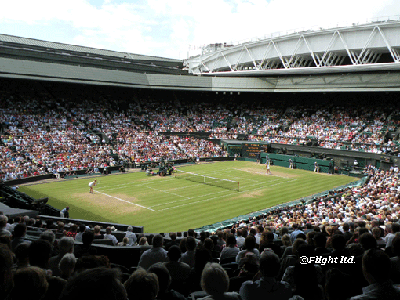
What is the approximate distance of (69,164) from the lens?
132 ft

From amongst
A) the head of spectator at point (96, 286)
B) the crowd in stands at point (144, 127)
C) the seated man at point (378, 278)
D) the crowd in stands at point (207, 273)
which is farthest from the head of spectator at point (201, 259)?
the crowd in stands at point (144, 127)

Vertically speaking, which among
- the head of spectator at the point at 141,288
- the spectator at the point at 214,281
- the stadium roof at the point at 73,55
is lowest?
the spectator at the point at 214,281

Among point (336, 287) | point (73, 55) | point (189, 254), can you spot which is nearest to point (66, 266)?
point (189, 254)

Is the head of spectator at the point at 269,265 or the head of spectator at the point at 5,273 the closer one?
the head of spectator at the point at 5,273

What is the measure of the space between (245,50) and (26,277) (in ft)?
183

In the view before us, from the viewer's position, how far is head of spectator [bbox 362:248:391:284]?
393 cm

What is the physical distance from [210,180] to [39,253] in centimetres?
3171

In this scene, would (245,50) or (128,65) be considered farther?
(128,65)

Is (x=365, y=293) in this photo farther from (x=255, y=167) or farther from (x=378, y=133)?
(x=378, y=133)

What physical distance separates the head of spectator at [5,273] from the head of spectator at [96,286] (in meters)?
0.97

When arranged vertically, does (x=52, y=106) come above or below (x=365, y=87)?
below

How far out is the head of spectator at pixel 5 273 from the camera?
3.02m

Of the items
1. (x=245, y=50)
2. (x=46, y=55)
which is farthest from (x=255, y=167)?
(x=46, y=55)

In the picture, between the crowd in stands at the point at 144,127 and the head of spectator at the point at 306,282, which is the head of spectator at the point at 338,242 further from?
the crowd in stands at the point at 144,127
